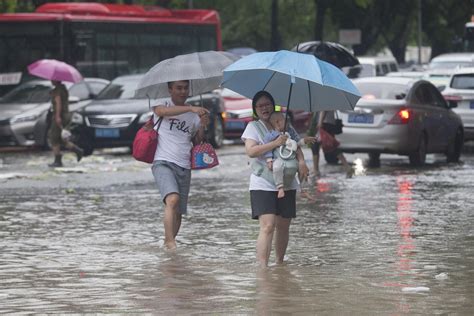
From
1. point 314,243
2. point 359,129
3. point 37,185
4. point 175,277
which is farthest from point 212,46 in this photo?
point 175,277

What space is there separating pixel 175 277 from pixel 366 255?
2054mm

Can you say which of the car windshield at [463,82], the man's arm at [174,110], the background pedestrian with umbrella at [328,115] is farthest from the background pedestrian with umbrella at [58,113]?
the man's arm at [174,110]

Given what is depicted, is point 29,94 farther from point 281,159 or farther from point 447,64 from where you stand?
point 281,159

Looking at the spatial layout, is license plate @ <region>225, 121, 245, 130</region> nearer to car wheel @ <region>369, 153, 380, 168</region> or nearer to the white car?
the white car

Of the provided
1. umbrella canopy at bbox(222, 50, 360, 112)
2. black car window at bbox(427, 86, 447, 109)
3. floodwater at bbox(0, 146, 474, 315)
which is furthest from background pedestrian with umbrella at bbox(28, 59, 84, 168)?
umbrella canopy at bbox(222, 50, 360, 112)

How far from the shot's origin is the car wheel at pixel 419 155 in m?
24.4

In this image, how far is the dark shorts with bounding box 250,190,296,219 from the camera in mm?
11398

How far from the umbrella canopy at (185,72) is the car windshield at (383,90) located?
10934 millimetres

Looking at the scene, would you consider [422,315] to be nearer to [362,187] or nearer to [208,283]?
[208,283]

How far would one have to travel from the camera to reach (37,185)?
69.0 feet

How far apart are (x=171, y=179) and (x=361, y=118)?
38.4 feet

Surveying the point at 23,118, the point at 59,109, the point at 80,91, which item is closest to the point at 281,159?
the point at 59,109

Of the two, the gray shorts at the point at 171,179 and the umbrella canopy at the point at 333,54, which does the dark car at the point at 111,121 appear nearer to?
the umbrella canopy at the point at 333,54

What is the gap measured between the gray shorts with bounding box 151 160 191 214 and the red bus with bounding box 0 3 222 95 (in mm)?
19556
